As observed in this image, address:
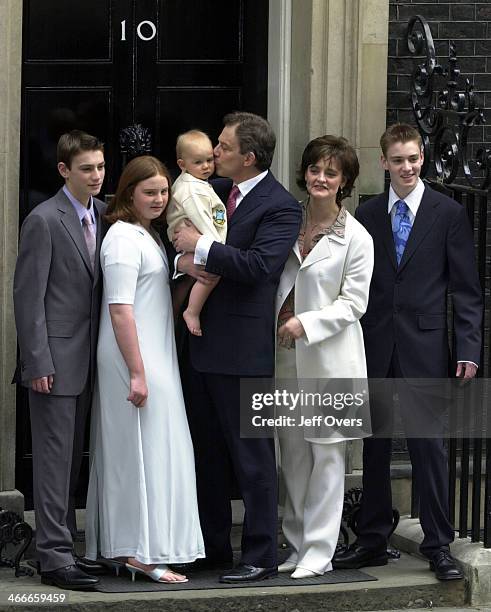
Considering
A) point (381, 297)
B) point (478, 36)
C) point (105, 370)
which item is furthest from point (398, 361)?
point (478, 36)

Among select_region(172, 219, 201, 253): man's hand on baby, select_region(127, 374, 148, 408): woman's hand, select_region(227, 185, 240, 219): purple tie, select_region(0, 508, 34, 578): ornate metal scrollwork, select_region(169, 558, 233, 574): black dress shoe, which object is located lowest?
select_region(169, 558, 233, 574): black dress shoe

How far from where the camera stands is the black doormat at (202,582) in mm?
6695

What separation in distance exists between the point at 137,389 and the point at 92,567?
0.89 meters

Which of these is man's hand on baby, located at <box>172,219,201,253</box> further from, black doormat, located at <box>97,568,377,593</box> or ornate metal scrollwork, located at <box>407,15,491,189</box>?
black doormat, located at <box>97,568,377,593</box>

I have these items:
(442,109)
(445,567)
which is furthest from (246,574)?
(442,109)

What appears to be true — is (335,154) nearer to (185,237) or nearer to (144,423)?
(185,237)

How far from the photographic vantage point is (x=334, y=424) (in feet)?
23.1

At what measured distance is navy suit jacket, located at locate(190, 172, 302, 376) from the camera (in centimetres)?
677

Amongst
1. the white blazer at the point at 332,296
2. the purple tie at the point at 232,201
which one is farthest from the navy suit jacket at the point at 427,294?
the purple tie at the point at 232,201

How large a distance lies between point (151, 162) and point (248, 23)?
1.80 metres

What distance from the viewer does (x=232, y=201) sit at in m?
6.92

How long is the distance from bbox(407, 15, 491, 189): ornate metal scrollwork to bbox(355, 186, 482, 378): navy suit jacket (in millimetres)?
275

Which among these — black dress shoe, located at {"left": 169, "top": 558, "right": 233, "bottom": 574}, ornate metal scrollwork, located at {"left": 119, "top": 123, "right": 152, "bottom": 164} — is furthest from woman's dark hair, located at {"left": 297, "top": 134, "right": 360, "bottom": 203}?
black dress shoe, located at {"left": 169, "top": 558, "right": 233, "bottom": 574}

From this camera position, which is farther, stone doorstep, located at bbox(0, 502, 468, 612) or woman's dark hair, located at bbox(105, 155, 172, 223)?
woman's dark hair, located at bbox(105, 155, 172, 223)
